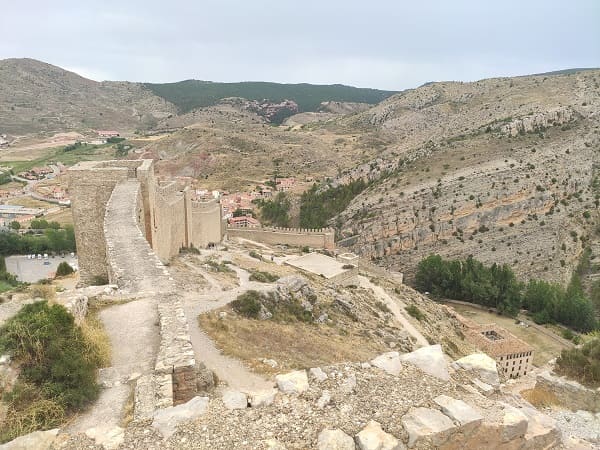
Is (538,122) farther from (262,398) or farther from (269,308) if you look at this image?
(262,398)

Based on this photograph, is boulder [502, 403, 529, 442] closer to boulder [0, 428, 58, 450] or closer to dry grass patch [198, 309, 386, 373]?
dry grass patch [198, 309, 386, 373]

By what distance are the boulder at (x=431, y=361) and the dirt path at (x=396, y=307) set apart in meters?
13.3

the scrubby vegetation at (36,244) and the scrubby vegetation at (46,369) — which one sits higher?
the scrubby vegetation at (46,369)

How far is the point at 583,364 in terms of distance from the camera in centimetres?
845

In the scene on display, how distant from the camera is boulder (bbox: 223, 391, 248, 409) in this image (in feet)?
15.8

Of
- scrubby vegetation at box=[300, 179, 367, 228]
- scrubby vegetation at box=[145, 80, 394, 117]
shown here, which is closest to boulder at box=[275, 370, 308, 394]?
scrubby vegetation at box=[300, 179, 367, 228]

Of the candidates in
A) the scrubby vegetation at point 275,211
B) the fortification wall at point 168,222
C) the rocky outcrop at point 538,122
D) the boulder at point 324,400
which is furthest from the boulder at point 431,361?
the rocky outcrop at point 538,122

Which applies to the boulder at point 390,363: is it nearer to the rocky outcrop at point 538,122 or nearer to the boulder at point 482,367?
the boulder at point 482,367

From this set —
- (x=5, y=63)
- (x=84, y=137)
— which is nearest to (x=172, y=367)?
(x=84, y=137)

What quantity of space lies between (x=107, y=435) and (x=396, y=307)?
68.2ft

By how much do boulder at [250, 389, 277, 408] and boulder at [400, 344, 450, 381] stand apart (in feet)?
6.29

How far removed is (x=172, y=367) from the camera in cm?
547

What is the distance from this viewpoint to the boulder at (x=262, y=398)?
16.0ft

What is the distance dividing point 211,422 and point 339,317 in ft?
38.6
